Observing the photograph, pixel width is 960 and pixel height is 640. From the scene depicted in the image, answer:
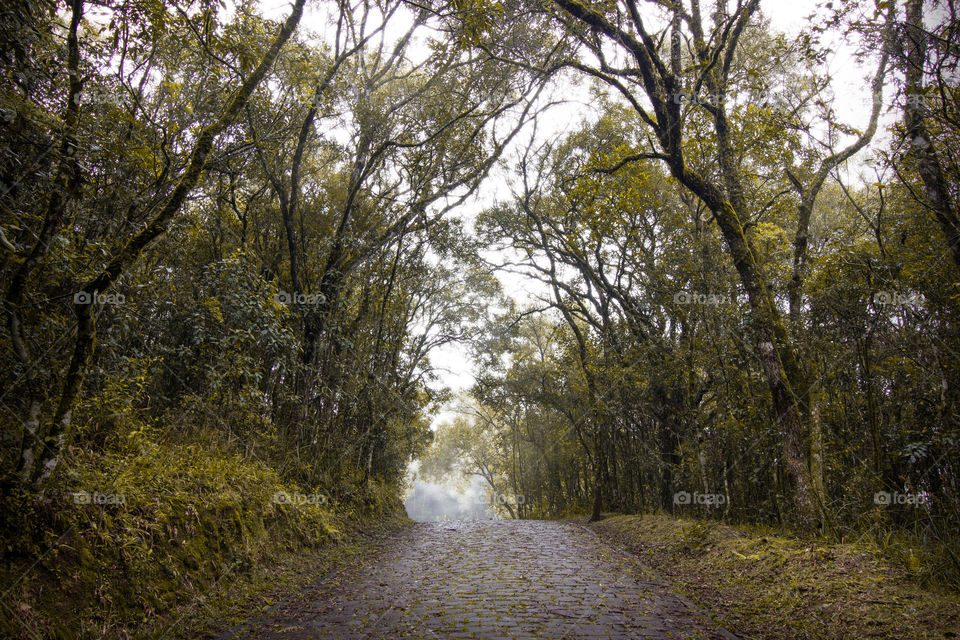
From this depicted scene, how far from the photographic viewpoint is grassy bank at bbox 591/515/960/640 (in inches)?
147

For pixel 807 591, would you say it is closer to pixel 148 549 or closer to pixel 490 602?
pixel 490 602

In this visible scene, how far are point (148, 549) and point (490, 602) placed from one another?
318 centimetres

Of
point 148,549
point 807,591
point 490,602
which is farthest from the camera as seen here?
point 490,602

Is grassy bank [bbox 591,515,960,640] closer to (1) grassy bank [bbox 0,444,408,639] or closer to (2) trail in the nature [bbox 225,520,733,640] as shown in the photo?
(2) trail in the nature [bbox 225,520,733,640]

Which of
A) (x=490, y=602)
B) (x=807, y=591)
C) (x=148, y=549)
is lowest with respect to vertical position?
(x=490, y=602)

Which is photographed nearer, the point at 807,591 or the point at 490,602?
the point at 807,591

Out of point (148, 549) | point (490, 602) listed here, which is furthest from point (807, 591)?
point (148, 549)

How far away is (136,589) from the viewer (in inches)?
148

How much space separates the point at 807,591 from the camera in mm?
4609

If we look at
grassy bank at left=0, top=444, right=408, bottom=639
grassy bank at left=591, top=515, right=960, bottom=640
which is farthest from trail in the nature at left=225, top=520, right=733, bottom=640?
grassy bank at left=0, top=444, right=408, bottom=639

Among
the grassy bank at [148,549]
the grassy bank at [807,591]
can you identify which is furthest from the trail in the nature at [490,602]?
the grassy bank at [148,549]

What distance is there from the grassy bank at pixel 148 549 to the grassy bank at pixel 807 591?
4769mm

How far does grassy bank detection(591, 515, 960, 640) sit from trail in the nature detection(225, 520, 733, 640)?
1.39ft

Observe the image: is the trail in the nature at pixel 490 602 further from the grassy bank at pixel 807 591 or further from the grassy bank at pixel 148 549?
the grassy bank at pixel 148 549
